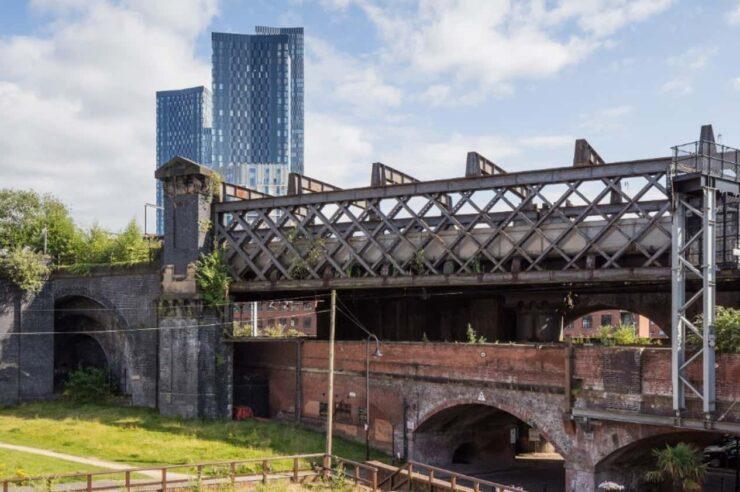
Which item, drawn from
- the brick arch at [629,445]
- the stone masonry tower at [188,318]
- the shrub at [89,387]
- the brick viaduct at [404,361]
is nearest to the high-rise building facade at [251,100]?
the brick viaduct at [404,361]

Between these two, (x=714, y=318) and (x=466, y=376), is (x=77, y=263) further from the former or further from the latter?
(x=714, y=318)

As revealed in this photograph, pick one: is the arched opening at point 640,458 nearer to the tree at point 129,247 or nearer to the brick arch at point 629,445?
the brick arch at point 629,445

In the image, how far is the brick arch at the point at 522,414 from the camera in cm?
2334

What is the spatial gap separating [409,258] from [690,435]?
39.0ft

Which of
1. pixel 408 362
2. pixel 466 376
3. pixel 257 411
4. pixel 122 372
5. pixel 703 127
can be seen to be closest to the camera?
pixel 703 127

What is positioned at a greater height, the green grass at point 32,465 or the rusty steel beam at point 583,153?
the rusty steel beam at point 583,153

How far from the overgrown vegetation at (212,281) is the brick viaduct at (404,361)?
0.59 m

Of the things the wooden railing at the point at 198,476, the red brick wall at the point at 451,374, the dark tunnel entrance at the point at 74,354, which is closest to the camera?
Answer: the wooden railing at the point at 198,476

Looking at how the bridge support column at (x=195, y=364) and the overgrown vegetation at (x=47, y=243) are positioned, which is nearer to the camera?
the bridge support column at (x=195, y=364)

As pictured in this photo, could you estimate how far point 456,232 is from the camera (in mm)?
28562

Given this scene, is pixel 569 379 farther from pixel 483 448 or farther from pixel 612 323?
pixel 612 323

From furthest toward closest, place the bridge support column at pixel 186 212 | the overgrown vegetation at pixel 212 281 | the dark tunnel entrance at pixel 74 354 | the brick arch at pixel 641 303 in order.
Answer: the dark tunnel entrance at pixel 74 354 < the bridge support column at pixel 186 212 < the overgrown vegetation at pixel 212 281 < the brick arch at pixel 641 303

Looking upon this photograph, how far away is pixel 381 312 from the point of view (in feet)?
120

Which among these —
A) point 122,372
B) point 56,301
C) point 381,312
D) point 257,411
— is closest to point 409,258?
point 381,312
